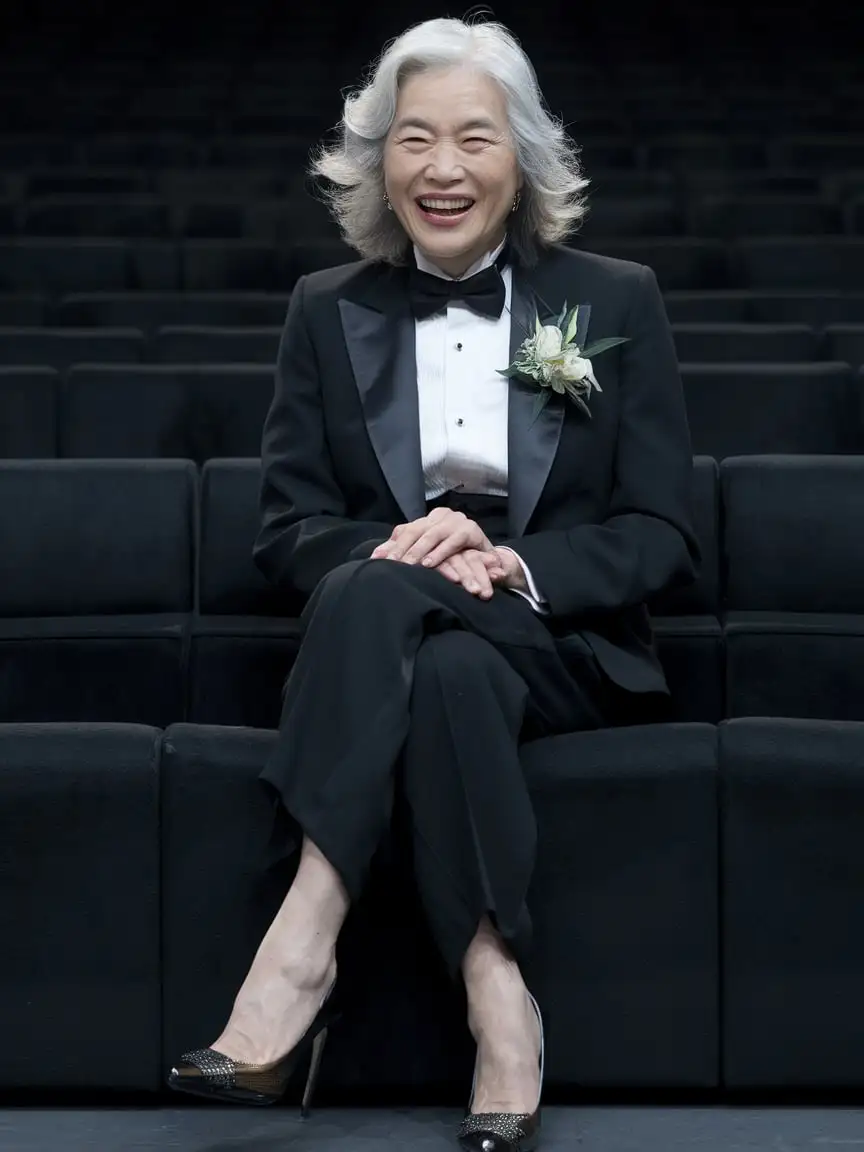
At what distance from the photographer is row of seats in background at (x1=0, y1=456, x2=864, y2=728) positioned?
161 centimetres

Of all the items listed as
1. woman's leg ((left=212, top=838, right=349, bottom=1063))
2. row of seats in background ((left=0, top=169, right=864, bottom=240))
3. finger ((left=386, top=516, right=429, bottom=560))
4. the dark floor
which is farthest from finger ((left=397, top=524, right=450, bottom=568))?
row of seats in background ((left=0, top=169, right=864, bottom=240))

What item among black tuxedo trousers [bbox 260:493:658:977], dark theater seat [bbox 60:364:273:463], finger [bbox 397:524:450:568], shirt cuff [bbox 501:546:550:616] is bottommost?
black tuxedo trousers [bbox 260:493:658:977]

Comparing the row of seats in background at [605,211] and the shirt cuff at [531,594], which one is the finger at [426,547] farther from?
the row of seats in background at [605,211]

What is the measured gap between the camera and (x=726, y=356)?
7.91 feet

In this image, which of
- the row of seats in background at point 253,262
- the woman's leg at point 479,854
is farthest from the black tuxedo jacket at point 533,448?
the row of seats in background at point 253,262

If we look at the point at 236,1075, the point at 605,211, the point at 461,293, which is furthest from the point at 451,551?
the point at 605,211

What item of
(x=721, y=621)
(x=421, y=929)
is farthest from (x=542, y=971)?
(x=721, y=621)

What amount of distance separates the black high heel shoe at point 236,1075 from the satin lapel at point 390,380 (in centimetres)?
42

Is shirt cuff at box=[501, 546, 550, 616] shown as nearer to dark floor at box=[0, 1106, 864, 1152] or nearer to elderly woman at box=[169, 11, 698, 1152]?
elderly woman at box=[169, 11, 698, 1152]

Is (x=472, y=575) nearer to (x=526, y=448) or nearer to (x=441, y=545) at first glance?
(x=441, y=545)

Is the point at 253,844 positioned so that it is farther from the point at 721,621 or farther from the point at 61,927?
the point at 721,621

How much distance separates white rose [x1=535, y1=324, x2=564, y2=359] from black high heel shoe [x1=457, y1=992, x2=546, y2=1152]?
1.75ft

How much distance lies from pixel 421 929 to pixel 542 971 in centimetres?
8

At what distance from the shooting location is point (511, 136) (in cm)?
142
